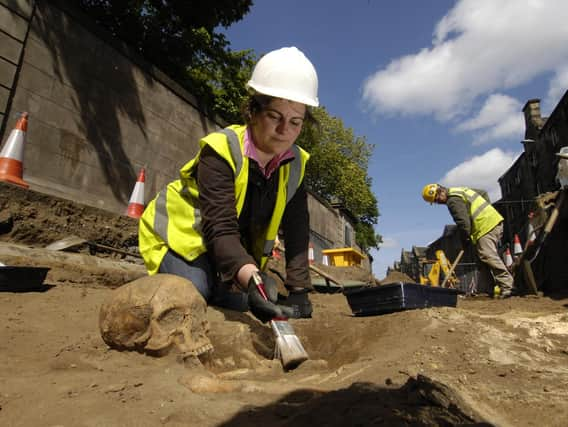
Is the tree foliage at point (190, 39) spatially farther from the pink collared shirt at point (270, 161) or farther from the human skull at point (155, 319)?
the human skull at point (155, 319)

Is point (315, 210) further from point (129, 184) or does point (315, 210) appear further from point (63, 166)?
point (63, 166)

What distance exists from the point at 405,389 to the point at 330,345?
165 centimetres

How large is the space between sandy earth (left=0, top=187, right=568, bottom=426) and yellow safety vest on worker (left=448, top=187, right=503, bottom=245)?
386 cm

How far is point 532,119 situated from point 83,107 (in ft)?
78.6

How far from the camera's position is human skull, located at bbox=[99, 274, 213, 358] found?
1944mm

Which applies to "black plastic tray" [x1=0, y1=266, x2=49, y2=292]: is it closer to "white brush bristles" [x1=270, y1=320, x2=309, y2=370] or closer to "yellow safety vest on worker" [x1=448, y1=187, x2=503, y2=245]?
"white brush bristles" [x1=270, y1=320, x2=309, y2=370]

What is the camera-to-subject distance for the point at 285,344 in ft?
6.69

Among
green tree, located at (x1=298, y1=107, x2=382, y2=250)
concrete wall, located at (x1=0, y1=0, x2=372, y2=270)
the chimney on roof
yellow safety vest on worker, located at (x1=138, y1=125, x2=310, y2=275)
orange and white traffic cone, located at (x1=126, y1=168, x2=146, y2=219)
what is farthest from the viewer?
green tree, located at (x1=298, y1=107, x2=382, y2=250)

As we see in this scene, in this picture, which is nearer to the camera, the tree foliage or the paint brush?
the paint brush

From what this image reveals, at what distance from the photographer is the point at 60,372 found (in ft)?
5.36

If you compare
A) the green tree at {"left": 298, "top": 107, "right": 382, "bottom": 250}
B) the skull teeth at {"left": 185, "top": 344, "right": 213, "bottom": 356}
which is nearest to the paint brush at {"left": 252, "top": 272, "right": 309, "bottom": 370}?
the skull teeth at {"left": 185, "top": 344, "right": 213, "bottom": 356}

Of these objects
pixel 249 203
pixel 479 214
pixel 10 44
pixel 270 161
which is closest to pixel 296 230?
pixel 249 203

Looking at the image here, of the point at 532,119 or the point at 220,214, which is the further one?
the point at 532,119

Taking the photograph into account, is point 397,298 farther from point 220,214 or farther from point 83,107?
point 83,107
